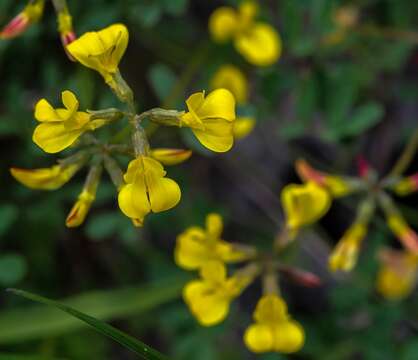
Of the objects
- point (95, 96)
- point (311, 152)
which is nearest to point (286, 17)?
point (95, 96)

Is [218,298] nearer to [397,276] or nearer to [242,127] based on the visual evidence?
[242,127]

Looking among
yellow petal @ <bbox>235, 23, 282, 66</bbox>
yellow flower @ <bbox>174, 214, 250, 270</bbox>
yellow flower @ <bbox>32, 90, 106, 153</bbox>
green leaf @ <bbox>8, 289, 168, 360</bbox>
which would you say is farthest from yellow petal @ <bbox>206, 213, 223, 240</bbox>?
yellow petal @ <bbox>235, 23, 282, 66</bbox>

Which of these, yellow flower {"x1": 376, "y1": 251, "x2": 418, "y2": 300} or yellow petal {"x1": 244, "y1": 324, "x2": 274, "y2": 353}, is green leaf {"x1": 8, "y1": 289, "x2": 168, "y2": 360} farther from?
yellow flower {"x1": 376, "y1": 251, "x2": 418, "y2": 300}

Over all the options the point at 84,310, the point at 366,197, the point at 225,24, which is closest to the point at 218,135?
the point at 366,197

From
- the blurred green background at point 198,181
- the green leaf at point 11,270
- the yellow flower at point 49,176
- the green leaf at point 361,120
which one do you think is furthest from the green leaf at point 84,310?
the yellow flower at point 49,176

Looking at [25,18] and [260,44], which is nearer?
[25,18]
